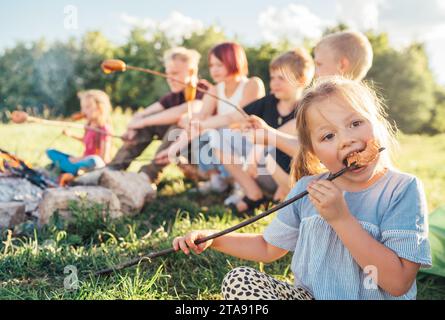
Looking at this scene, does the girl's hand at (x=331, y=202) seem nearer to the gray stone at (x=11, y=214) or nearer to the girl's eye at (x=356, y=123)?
the girl's eye at (x=356, y=123)

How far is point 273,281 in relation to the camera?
1.64 m

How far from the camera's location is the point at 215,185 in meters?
4.07

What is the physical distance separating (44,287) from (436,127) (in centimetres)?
1403

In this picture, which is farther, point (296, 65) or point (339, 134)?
point (296, 65)

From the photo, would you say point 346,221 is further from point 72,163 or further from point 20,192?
point 72,163

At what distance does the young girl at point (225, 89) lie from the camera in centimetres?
386

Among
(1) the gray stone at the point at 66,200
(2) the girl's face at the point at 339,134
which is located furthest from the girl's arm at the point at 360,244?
(1) the gray stone at the point at 66,200

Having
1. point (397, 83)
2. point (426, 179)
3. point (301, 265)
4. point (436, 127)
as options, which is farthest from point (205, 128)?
point (436, 127)

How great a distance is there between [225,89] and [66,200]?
1582mm

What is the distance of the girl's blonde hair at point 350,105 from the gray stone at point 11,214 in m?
1.82

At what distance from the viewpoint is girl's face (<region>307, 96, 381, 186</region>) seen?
58.1 inches

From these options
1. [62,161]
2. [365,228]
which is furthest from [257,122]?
[62,161]

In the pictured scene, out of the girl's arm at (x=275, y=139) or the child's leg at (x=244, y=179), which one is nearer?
the girl's arm at (x=275, y=139)

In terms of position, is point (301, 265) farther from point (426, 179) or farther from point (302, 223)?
point (426, 179)
